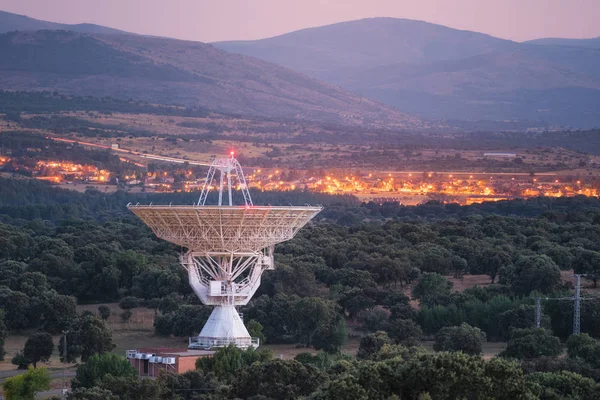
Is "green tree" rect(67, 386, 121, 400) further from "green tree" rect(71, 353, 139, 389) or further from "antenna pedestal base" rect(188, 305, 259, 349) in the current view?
"antenna pedestal base" rect(188, 305, 259, 349)

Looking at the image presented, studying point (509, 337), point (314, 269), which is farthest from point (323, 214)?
point (509, 337)

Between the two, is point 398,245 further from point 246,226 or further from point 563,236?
point 246,226

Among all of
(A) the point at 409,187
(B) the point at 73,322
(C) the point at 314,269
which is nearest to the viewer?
(B) the point at 73,322

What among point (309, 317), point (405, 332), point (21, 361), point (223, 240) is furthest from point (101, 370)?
point (405, 332)

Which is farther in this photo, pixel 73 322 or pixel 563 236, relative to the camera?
pixel 563 236

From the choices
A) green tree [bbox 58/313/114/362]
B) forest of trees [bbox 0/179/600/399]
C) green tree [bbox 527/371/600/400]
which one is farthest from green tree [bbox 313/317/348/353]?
green tree [bbox 527/371/600/400]

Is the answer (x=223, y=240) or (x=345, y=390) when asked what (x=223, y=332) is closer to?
(x=223, y=240)
